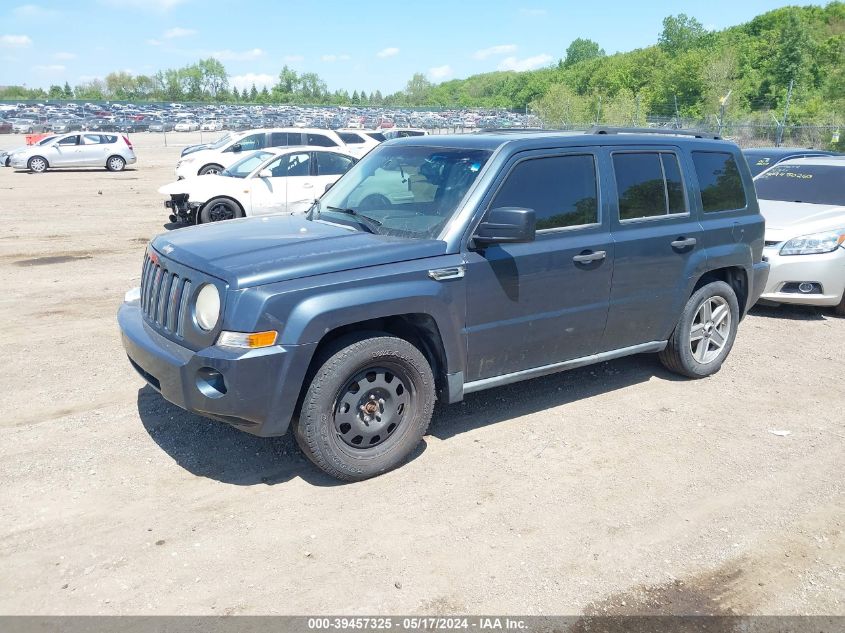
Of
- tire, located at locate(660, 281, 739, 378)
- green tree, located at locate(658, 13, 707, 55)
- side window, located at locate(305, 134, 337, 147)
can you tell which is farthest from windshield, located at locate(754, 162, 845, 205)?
green tree, located at locate(658, 13, 707, 55)

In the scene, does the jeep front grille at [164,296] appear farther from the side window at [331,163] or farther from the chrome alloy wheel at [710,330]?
the side window at [331,163]

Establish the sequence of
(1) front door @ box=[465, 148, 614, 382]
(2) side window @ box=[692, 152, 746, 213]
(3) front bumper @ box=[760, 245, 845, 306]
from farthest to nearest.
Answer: (3) front bumper @ box=[760, 245, 845, 306] < (2) side window @ box=[692, 152, 746, 213] < (1) front door @ box=[465, 148, 614, 382]

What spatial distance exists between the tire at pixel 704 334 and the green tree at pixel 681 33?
4456 inches

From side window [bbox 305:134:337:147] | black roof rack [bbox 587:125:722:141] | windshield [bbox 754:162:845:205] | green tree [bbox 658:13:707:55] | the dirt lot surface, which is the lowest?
the dirt lot surface

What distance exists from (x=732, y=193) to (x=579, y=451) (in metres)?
2.76

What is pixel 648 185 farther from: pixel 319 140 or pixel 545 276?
pixel 319 140

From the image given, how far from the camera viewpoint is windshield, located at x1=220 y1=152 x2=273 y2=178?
13.7 m

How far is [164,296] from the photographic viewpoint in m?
4.41

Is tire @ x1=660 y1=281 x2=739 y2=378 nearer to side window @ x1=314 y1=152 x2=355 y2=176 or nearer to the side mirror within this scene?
the side mirror

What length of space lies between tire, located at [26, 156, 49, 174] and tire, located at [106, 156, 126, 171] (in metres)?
2.12

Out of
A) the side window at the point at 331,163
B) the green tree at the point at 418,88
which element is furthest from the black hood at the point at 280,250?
the green tree at the point at 418,88

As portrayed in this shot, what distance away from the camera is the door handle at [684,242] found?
18.4 ft

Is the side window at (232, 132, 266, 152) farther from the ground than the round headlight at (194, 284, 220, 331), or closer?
farther from the ground

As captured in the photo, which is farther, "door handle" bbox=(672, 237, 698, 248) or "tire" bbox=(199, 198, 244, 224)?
"tire" bbox=(199, 198, 244, 224)
